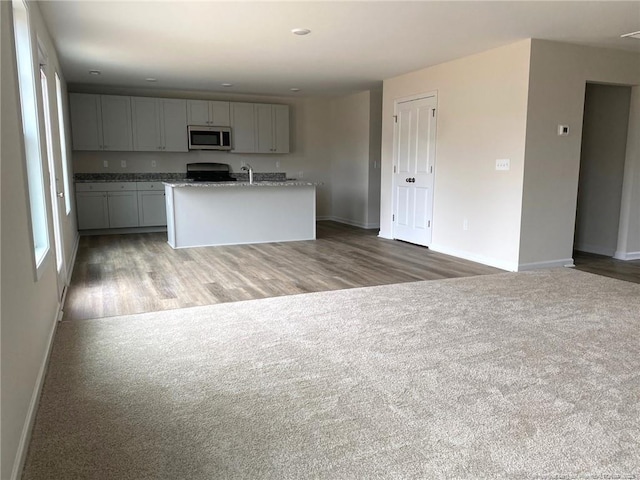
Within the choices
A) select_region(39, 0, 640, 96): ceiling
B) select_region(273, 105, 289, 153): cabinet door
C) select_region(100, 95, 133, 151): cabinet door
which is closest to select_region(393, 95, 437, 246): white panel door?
select_region(39, 0, 640, 96): ceiling

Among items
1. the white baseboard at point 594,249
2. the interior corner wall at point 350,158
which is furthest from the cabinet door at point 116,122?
the white baseboard at point 594,249

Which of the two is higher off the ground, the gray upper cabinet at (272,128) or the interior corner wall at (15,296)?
the gray upper cabinet at (272,128)

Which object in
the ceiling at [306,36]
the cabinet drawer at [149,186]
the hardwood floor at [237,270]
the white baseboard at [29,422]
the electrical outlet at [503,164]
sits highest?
the ceiling at [306,36]

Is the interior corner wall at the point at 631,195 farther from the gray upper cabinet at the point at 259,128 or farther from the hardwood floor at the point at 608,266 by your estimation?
the gray upper cabinet at the point at 259,128

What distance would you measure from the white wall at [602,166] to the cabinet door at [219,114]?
5.63 m

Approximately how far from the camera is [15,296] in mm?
1983

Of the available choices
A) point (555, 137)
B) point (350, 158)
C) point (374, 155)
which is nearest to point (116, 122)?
point (350, 158)

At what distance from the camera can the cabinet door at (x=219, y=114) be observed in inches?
330

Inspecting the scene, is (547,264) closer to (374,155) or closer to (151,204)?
(374,155)

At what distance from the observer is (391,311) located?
3633mm

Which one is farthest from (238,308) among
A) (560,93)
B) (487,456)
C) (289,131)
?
(289,131)

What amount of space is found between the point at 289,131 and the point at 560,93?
17.3 ft

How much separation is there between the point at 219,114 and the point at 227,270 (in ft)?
14.0

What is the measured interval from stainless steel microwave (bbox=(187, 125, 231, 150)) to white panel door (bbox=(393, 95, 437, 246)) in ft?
10.5
